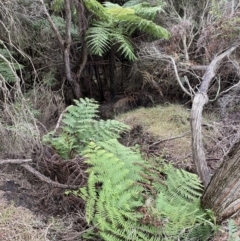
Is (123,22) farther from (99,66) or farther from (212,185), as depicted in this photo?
(212,185)

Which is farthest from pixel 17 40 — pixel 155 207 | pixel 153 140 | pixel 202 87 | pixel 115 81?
pixel 155 207

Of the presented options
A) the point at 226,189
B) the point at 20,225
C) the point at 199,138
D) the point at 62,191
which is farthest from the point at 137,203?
the point at 199,138

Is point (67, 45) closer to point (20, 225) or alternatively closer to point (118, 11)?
point (118, 11)

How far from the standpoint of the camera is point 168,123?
441 cm

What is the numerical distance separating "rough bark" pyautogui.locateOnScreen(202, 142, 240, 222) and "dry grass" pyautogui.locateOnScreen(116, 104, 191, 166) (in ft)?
3.60

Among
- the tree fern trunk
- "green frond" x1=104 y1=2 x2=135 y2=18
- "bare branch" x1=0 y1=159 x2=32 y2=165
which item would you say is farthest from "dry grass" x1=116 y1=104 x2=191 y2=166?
"bare branch" x1=0 y1=159 x2=32 y2=165

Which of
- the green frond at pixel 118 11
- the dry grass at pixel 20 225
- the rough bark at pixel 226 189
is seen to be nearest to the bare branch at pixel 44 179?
the dry grass at pixel 20 225

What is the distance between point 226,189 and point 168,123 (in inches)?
82.0

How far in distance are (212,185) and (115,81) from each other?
3.29m

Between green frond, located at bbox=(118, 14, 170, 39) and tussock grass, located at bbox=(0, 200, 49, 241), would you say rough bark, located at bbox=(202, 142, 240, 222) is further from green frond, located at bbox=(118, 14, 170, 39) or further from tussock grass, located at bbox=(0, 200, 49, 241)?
green frond, located at bbox=(118, 14, 170, 39)

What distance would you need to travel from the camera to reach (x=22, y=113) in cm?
327

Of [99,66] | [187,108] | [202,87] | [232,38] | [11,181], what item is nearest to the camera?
[11,181]

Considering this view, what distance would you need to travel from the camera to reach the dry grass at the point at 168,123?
3.84 metres

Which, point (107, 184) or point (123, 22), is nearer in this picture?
point (107, 184)
